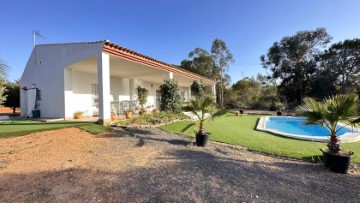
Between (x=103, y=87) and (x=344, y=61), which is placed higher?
(x=344, y=61)

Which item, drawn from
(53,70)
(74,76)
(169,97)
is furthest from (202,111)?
(53,70)

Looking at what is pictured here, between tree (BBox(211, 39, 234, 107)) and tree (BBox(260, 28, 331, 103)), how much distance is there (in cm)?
625

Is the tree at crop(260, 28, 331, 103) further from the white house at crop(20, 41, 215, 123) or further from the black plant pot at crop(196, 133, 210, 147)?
the black plant pot at crop(196, 133, 210, 147)

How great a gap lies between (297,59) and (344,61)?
4908mm

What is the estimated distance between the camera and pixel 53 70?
34.2 ft

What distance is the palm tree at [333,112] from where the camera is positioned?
4328mm

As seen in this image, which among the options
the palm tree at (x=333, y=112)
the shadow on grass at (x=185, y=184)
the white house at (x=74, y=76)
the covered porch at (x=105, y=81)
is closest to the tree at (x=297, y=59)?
the covered porch at (x=105, y=81)

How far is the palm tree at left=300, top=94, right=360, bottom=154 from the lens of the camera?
4328 millimetres

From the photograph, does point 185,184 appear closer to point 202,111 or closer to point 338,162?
point 202,111

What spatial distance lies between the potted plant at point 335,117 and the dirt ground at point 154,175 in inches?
10.3

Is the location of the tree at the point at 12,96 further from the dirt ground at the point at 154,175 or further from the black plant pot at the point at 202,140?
the black plant pot at the point at 202,140

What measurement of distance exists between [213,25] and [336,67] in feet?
56.1

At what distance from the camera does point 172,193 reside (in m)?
3.00

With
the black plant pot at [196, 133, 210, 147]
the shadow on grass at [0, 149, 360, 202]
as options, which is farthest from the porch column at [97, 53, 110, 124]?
the black plant pot at [196, 133, 210, 147]
